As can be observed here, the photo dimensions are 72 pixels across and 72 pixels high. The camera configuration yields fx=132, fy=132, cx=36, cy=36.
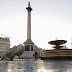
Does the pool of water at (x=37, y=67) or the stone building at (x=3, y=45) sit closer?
the pool of water at (x=37, y=67)

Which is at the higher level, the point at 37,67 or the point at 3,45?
the point at 3,45

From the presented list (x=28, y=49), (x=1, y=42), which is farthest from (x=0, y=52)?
(x=28, y=49)

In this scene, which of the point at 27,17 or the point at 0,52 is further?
the point at 0,52

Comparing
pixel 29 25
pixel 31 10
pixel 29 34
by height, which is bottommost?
pixel 29 34

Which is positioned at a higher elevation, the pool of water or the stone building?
the stone building

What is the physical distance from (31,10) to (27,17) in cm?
554

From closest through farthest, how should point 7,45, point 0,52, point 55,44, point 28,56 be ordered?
point 55,44, point 28,56, point 0,52, point 7,45

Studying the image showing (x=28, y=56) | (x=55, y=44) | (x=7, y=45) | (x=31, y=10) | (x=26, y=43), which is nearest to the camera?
(x=55, y=44)

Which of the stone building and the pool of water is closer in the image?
the pool of water

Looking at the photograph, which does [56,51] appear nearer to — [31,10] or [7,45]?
[31,10]

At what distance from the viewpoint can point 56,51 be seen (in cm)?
4203

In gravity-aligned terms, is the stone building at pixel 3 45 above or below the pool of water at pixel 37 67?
above

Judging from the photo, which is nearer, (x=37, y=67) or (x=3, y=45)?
(x=37, y=67)

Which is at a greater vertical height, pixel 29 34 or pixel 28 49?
pixel 29 34
